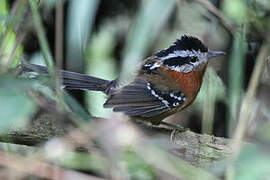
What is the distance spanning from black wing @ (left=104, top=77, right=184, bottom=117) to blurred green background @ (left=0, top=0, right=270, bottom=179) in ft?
0.46

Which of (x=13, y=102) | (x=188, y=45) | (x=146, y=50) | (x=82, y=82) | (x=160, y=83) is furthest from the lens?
(x=160, y=83)

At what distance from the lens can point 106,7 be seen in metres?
5.18

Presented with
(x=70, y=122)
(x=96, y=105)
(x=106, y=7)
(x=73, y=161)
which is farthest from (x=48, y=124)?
(x=106, y=7)

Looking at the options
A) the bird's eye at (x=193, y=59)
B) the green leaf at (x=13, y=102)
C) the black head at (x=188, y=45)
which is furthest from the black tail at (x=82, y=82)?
the green leaf at (x=13, y=102)

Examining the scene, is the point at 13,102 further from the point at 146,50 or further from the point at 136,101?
the point at 146,50

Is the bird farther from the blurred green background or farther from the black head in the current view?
the blurred green background

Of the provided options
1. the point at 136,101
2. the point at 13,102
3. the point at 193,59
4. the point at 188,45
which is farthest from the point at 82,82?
the point at 13,102

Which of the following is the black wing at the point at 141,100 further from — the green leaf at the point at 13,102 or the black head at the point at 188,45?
the green leaf at the point at 13,102

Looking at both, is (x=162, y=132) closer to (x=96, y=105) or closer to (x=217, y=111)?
(x=96, y=105)

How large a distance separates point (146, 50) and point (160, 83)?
0.32 m

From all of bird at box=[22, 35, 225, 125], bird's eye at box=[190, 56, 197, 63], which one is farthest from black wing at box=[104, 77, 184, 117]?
bird's eye at box=[190, 56, 197, 63]

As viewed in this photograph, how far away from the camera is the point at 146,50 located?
177 inches

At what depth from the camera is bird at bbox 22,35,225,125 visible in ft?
13.7

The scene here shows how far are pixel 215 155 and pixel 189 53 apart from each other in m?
1.34
